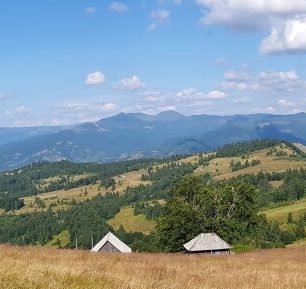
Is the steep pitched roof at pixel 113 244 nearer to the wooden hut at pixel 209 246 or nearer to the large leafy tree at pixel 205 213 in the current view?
the wooden hut at pixel 209 246

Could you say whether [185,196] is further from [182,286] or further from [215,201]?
[182,286]

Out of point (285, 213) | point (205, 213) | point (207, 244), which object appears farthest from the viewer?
point (285, 213)

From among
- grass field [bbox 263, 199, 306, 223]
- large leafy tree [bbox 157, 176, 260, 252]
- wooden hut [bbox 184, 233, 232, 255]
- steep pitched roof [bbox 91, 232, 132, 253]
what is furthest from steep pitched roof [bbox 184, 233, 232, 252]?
grass field [bbox 263, 199, 306, 223]

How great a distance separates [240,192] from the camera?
96625 mm

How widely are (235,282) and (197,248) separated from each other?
5606 cm

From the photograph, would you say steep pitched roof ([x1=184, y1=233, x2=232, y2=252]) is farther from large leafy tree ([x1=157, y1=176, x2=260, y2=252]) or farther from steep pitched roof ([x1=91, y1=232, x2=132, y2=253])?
large leafy tree ([x1=157, y1=176, x2=260, y2=252])

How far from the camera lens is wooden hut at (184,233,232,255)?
2665 inches

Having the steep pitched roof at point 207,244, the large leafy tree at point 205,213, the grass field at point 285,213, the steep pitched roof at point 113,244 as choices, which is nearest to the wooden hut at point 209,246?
the steep pitched roof at point 207,244

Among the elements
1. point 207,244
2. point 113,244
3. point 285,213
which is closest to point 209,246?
point 207,244

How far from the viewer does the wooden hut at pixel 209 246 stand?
6769 centimetres

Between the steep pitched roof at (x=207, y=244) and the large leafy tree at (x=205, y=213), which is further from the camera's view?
the large leafy tree at (x=205, y=213)

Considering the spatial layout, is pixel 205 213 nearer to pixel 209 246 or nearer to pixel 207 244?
pixel 207 244

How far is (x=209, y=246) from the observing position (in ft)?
222

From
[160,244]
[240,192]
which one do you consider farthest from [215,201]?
[160,244]
